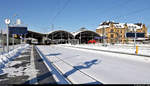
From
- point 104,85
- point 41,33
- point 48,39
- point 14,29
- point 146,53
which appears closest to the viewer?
point 104,85

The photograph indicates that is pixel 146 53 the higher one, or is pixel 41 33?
pixel 41 33

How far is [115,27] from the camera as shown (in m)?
93.4

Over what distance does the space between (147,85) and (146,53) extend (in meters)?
13.3

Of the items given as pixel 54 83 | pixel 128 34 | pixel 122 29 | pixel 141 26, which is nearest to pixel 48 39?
pixel 122 29

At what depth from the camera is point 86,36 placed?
102875mm

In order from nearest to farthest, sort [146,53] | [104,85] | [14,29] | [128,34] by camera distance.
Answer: [104,85] → [146,53] → [14,29] → [128,34]

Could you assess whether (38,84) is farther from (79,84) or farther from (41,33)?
(41,33)

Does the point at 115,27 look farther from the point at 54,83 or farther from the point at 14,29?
the point at 54,83

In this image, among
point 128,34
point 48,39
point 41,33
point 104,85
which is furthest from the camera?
point 48,39

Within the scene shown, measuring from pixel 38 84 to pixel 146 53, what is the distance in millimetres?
15344

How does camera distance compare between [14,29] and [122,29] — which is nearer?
[14,29]

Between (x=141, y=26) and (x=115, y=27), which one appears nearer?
(x=115, y=27)

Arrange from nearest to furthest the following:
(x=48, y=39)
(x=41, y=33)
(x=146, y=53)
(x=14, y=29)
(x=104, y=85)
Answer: (x=104, y=85), (x=146, y=53), (x=14, y=29), (x=41, y=33), (x=48, y=39)

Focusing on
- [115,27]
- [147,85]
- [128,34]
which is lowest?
[147,85]
